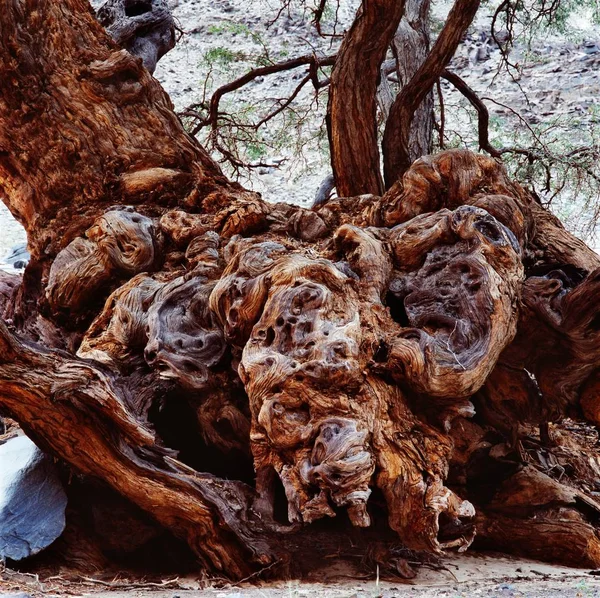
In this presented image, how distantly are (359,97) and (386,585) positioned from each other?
3.26 meters

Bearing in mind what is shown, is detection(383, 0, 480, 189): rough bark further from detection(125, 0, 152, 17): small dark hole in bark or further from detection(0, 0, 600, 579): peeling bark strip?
detection(125, 0, 152, 17): small dark hole in bark

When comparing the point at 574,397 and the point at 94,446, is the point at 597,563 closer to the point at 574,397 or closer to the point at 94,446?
the point at 574,397

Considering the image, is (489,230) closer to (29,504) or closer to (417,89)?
(417,89)

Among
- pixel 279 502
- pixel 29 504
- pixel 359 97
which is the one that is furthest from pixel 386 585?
pixel 359 97

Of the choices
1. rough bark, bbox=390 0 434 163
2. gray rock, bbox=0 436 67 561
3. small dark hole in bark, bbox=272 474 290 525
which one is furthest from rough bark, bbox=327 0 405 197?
gray rock, bbox=0 436 67 561

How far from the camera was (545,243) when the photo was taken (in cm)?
378

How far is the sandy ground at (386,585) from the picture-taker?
2.38 metres

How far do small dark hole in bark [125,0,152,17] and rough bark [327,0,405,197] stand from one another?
224 cm

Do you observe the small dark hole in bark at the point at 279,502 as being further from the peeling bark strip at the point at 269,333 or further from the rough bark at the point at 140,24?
the rough bark at the point at 140,24

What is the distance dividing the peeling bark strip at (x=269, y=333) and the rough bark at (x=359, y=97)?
3.48 ft

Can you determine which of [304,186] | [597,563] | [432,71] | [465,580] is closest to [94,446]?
[465,580]

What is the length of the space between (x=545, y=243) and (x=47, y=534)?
2799 mm

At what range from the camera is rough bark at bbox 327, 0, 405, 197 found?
14.7 feet

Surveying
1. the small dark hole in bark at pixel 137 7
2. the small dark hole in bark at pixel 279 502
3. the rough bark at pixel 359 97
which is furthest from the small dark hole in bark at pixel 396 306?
the small dark hole in bark at pixel 137 7
